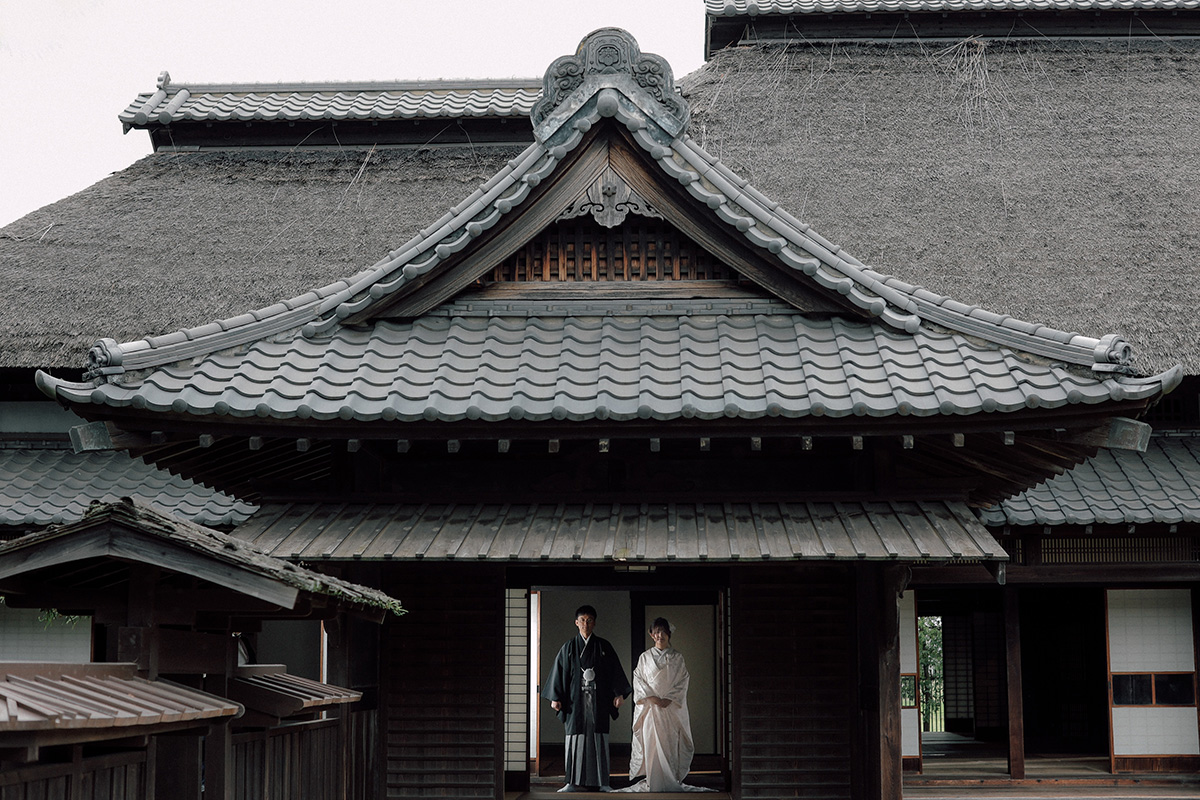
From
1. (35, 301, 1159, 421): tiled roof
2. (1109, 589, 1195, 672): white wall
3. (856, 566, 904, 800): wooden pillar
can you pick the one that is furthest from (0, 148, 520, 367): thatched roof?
(1109, 589, 1195, 672): white wall

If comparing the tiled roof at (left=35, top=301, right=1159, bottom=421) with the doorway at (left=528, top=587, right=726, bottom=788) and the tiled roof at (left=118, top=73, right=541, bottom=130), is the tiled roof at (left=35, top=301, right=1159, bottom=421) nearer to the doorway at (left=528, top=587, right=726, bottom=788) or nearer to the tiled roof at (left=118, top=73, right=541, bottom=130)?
the doorway at (left=528, top=587, right=726, bottom=788)

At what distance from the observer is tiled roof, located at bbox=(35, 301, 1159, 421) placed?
5.61 meters

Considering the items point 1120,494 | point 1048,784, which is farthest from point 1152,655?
point 1120,494

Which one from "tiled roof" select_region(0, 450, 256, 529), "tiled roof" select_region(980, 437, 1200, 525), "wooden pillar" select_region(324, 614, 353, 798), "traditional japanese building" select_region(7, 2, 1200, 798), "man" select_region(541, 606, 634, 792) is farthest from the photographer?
"man" select_region(541, 606, 634, 792)

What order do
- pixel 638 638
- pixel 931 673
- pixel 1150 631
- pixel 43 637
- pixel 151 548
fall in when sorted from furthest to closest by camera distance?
pixel 931 673 < pixel 638 638 < pixel 1150 631 < pixel 43 637 < pixel 151 548

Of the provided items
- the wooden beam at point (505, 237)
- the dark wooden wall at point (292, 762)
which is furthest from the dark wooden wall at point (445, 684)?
the wooden beam at point (505, 237)

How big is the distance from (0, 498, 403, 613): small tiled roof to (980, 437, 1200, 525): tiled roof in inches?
232

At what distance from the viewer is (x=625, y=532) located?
19.9 feet

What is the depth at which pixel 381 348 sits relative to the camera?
6445mm

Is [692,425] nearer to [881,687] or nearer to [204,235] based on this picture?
[881,687]

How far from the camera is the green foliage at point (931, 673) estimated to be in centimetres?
2339

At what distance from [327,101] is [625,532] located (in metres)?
10.5

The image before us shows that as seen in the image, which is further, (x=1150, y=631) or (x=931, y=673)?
(x=931, y=673)

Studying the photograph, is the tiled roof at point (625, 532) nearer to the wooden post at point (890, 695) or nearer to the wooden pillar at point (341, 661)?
the wooden post at point (890, 695)
